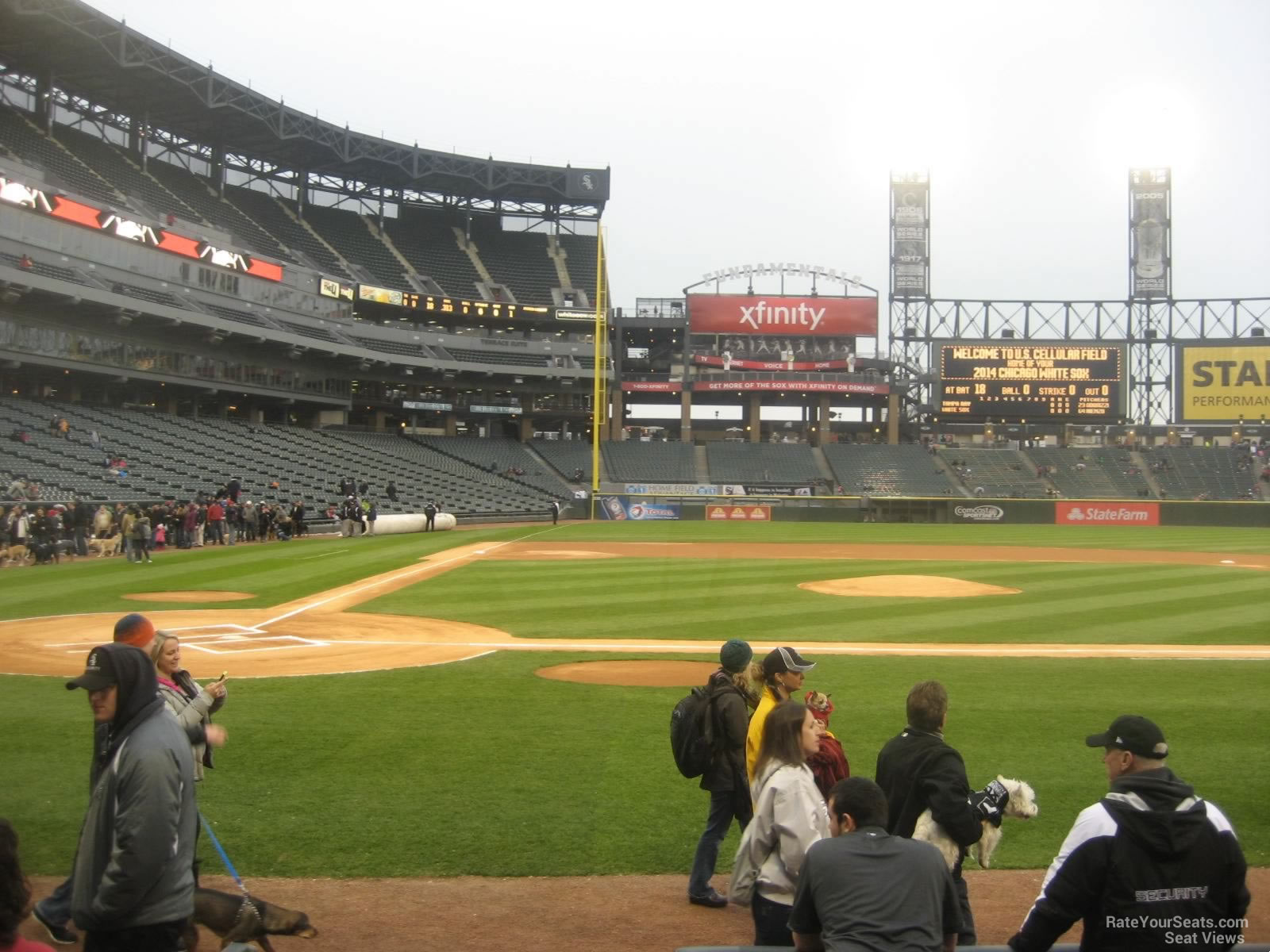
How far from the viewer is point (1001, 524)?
192 feet

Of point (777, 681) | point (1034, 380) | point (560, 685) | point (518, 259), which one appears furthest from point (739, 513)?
point (777, 681)

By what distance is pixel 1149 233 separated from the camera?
77.1m

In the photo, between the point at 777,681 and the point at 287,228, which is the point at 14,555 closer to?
the point at 777,681

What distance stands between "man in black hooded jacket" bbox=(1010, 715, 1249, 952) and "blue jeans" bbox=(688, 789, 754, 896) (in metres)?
2.71

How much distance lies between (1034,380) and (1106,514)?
46.4 ft

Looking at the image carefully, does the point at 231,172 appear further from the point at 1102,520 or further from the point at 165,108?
the point at 1102,520

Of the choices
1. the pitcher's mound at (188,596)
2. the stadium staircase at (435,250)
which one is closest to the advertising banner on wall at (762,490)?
the stadium staircase at (435,250)

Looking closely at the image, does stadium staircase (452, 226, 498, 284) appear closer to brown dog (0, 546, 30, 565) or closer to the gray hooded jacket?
brown dog (0, 546, 30, 565)

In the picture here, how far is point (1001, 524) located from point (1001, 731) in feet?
→ 167

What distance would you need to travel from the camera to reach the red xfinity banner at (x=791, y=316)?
79.9 metres

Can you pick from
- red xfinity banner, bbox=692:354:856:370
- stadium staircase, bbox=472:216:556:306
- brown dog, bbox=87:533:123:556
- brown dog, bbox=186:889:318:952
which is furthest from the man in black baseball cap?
red xfinity banner, bbox=692:354:856:370

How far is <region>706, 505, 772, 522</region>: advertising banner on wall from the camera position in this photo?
193 ft

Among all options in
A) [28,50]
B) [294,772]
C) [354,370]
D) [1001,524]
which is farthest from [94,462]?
[1001,524]

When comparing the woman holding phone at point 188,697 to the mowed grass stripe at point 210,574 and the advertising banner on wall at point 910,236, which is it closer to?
the mowed grass stripe at point 210,574
